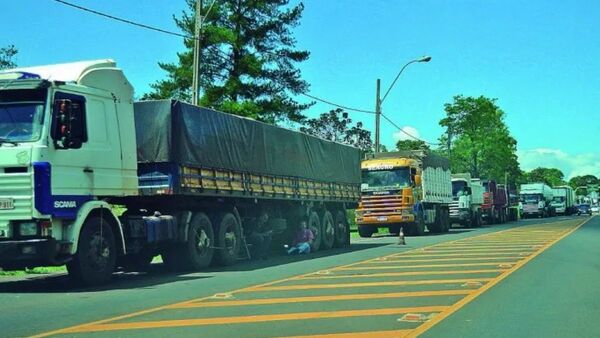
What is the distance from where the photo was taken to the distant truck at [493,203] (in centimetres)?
5056

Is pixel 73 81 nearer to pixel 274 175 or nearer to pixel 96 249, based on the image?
pixel 96 249

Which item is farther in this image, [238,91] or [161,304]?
[238,91]

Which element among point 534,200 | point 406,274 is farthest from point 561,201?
point 406,274

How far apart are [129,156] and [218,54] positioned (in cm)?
2689

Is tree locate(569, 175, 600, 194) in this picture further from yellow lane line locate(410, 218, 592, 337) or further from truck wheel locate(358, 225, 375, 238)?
yellow lane line locate(410, 218, 592, 337)

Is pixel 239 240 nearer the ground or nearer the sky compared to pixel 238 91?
nearer the ground

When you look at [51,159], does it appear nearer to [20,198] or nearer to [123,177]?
[20,198]

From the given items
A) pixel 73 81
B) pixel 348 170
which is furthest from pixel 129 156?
pixel 348 170

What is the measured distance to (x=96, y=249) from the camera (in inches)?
495

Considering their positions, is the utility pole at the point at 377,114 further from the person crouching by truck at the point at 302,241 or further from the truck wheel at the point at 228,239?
the truck wheel at the point at 228,239

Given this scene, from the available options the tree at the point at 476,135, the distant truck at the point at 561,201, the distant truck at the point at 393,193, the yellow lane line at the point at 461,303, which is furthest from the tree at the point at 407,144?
the yellow lane line at the point at 461,303

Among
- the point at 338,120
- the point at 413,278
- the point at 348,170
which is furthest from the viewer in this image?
the point at 338,120

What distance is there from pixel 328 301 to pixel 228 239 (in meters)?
7.01

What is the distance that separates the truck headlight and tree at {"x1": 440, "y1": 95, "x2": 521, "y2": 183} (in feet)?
210
